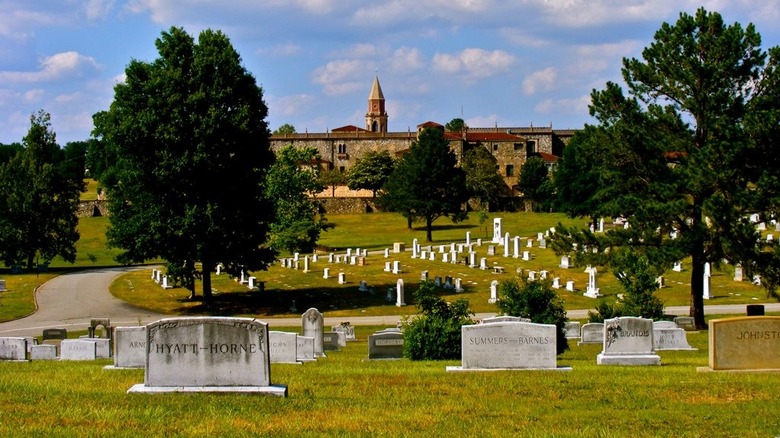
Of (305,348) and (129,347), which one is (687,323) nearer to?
(305,348)

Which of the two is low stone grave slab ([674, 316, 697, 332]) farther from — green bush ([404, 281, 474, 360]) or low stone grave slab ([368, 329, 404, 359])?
green bush ([404, 281, 474, 360])

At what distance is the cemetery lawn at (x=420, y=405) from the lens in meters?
11.4

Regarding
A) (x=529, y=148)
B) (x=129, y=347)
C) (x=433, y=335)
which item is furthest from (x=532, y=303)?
(x=529, y=148)

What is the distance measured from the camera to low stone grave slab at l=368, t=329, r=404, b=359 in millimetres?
22188

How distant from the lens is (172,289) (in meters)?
51.8

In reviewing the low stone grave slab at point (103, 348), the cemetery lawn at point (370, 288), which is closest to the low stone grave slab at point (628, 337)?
the low stone grave slab at point (103, 348)

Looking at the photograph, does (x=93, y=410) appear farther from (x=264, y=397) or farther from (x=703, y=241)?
(x=703, y=241)

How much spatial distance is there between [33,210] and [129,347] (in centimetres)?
4736

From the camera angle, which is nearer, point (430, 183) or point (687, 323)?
point (687, 323)

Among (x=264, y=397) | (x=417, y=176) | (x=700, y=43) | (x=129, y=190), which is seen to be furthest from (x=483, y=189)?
(x=264, y=397)

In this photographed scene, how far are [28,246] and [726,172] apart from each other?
45.6m

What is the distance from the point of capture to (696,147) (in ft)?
112

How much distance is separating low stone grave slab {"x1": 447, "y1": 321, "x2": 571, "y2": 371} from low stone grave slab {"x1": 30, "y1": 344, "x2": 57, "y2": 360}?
40.7 feet

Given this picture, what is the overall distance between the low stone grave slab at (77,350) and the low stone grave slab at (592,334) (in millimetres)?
13060
